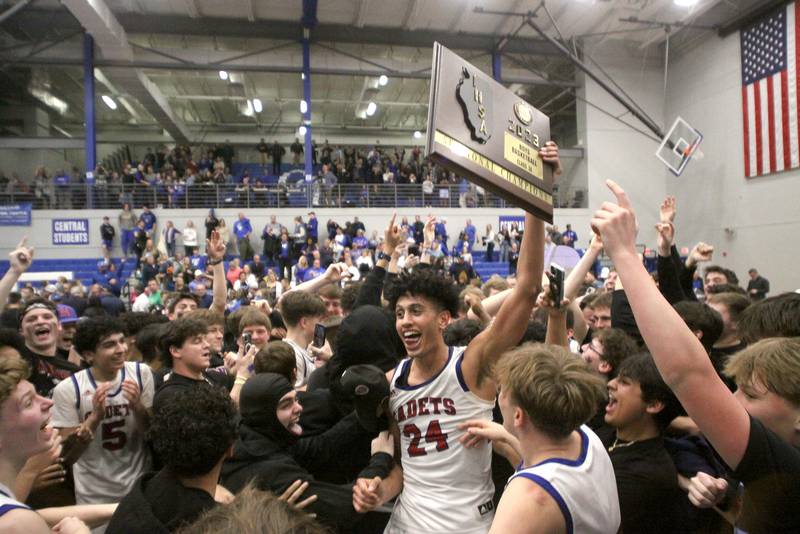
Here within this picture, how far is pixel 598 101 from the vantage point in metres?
22.4

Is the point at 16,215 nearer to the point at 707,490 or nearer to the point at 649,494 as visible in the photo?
the point at 649,494

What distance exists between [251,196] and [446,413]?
19.0m

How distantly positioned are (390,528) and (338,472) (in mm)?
371

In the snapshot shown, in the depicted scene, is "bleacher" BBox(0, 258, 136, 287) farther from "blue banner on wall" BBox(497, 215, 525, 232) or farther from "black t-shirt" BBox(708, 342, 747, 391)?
"black t-shirt" BBox(708, 342, 747, 391)

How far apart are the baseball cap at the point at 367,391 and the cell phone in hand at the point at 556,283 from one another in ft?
3.03

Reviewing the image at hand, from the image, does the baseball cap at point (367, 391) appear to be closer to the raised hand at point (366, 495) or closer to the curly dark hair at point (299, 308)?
the raised hand at point (366, 495)

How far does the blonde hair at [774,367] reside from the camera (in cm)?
153

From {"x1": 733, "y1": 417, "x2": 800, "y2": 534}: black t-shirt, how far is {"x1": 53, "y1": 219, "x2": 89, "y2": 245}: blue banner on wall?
20899 millimetres

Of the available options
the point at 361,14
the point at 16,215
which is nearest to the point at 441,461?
the point at 361,14

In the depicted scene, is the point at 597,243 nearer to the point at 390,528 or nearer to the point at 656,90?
the point at 390,528

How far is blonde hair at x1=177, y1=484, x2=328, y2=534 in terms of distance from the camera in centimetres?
98

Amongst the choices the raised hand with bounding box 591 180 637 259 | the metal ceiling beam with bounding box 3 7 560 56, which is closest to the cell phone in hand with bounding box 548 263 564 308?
the raised hand with bounding box 591 180 637 259

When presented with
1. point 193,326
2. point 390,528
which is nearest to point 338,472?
point 390,528

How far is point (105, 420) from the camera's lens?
118 inches
